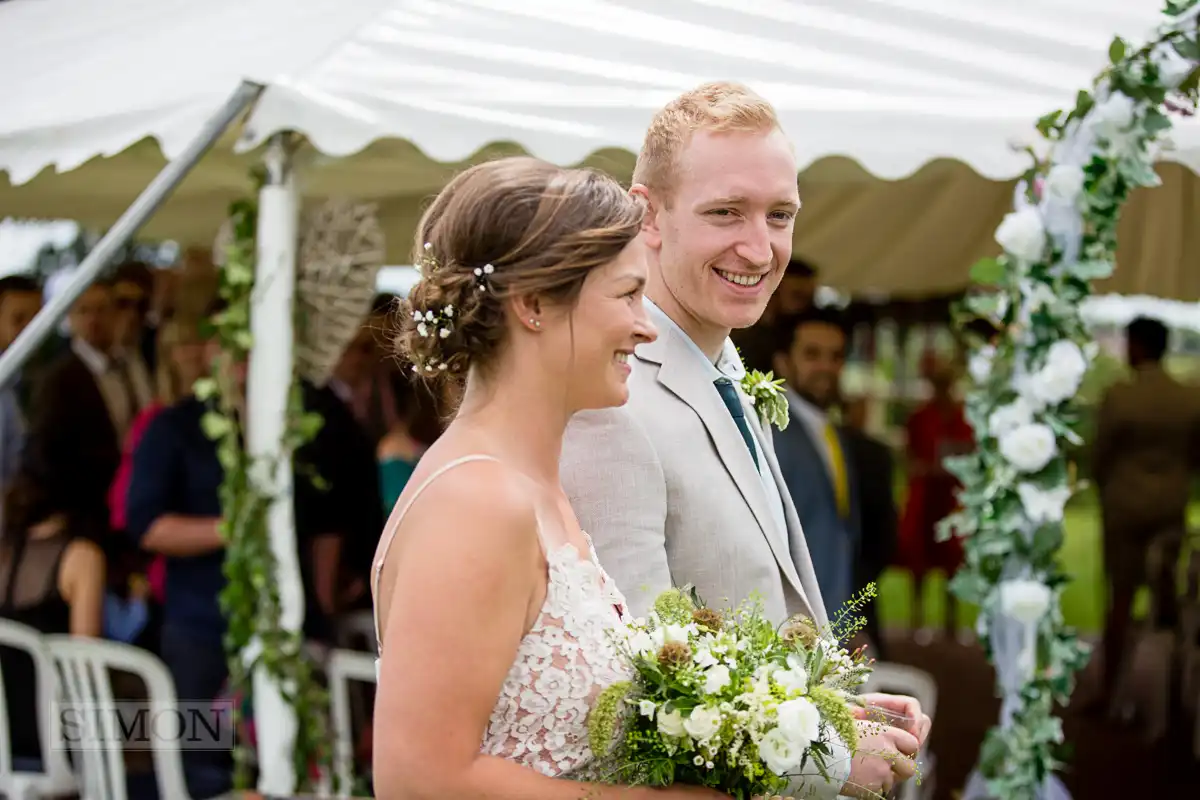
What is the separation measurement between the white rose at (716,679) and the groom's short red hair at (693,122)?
2.64ft

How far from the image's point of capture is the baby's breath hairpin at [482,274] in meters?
1.85

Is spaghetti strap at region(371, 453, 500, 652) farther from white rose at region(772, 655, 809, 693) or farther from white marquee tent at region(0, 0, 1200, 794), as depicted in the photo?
white marquee tent at region(0, 0, 1200, 794)

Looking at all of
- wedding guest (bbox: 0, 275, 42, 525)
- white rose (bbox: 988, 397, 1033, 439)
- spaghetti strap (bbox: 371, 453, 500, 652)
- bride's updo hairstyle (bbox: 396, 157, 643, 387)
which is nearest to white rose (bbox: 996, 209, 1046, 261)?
white rose (bbox: 988, 397, 1033, 439)

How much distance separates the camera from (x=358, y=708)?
19.8ft

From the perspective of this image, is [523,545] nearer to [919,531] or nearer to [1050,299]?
[1050,299]

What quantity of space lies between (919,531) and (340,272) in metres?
7.46

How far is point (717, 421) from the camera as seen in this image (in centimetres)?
226

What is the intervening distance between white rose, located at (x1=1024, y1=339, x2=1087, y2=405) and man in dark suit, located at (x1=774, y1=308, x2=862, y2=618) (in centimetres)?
160

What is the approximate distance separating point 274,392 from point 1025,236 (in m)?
2.20

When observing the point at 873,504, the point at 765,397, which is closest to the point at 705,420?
the point at 765,397

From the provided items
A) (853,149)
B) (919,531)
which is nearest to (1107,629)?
(919,531)

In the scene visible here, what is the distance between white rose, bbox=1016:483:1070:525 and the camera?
3646mm

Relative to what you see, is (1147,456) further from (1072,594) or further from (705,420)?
(1072,594)

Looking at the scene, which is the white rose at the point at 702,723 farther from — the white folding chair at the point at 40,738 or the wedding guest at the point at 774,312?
the wedding guest at the point at 774,312
